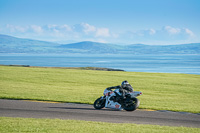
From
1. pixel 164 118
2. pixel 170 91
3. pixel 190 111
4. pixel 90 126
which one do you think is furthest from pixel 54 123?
pixel 170 91

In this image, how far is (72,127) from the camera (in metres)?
11.0

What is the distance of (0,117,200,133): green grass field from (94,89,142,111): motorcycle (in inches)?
152

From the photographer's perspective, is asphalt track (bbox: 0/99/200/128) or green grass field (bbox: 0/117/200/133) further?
asphalt track (bbox: 0/99/200/128)

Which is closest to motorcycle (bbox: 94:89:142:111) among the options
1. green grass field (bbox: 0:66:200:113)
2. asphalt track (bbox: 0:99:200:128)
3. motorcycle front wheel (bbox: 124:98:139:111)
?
motorcycle front wheel (bbox: 124:98:139:111)

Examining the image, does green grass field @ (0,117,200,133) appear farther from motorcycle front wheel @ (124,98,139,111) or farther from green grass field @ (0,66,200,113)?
green grass field @ (0,66,200,113)

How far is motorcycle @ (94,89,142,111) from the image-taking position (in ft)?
51.0

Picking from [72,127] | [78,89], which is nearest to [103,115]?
[72,127]

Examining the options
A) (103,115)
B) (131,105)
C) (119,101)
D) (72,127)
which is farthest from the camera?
(119,101)

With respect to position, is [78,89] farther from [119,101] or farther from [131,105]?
[131,105]

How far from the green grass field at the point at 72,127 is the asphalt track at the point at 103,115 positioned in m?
1.33

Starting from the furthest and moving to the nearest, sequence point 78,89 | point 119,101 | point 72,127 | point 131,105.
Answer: point 78,89 → point 119,101 → point 131,105 → point 72,127

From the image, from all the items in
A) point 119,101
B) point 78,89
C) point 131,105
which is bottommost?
point 78,89

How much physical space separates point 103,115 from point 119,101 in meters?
1.81

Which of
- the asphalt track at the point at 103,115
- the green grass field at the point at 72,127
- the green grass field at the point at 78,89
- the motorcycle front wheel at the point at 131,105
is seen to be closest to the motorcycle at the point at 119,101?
the motorcycle front wheel at the point at 131,105
